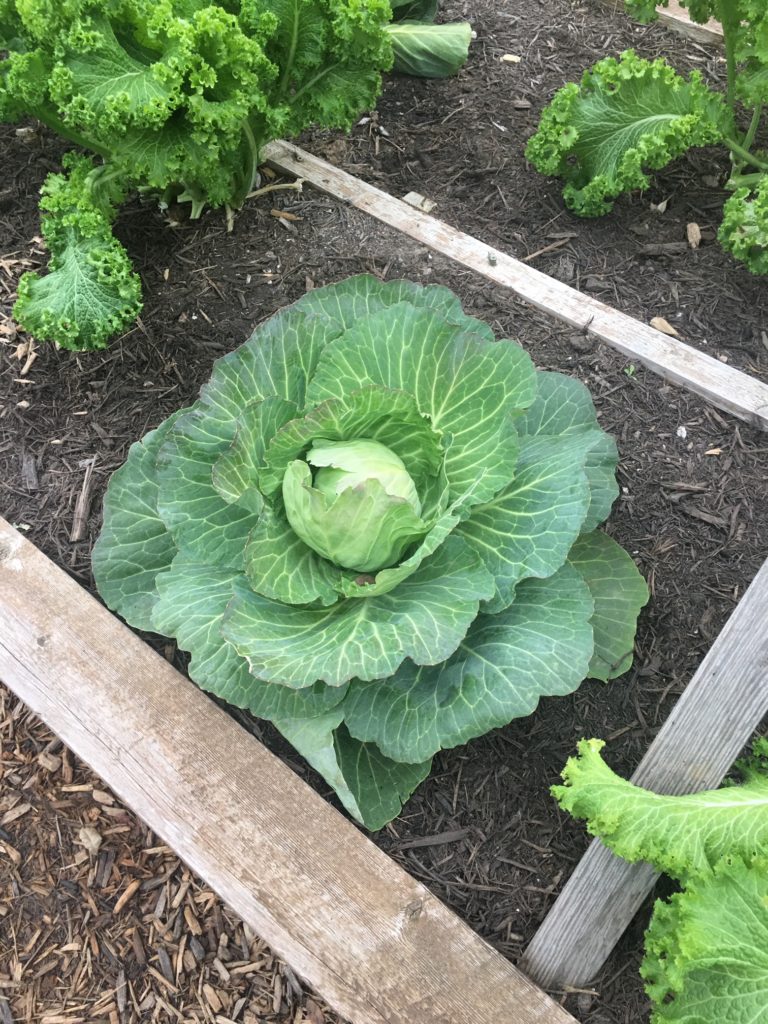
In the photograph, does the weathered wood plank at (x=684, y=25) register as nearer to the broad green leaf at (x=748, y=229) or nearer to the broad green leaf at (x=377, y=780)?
the broad green leaf at (x=748, y=229)

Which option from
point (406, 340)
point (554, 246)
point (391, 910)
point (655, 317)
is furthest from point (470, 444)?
point (554, 246)

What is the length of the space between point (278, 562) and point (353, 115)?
179 centimetres

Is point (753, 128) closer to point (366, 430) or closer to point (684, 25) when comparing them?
point (684, 25)

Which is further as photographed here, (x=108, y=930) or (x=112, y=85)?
(x=112, y=85)

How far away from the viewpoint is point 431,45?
332 cm

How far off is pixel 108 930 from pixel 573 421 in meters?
1.72

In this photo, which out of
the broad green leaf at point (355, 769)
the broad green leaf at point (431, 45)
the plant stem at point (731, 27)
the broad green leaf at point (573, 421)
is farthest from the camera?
the broad green leaf at point (431, 45)

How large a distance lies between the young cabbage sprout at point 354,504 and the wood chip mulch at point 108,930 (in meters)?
0.96

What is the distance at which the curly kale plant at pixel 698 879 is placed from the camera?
140 centimetres

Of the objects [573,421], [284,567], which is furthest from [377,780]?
[573,421]

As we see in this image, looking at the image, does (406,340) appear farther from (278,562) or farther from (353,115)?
(353,115)

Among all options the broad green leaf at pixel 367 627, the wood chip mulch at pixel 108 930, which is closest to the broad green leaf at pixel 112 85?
the broad green leaf at pixel 367 627

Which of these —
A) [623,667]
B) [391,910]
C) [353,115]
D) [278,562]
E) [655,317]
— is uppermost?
[353,115]

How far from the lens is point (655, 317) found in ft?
8.85
